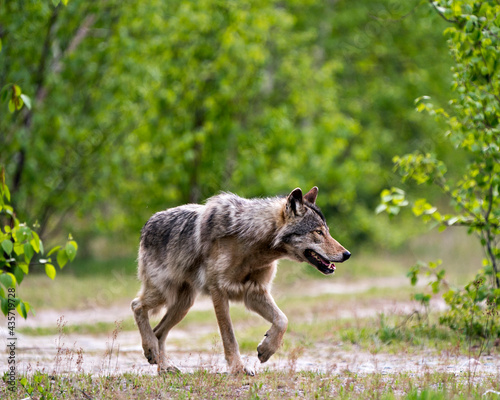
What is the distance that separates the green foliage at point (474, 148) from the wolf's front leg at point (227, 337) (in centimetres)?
280

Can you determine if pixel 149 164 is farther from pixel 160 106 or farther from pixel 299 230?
pixel 299 230

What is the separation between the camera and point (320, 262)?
21.3 ft

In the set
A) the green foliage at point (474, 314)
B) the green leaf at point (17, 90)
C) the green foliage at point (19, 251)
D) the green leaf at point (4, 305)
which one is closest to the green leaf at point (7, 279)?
the green foliage at point (19, 251)

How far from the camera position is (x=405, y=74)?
26375mm

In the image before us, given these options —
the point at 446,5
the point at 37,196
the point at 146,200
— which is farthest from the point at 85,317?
the point at 446,5

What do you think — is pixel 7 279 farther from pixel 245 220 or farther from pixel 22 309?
pixel 245 220

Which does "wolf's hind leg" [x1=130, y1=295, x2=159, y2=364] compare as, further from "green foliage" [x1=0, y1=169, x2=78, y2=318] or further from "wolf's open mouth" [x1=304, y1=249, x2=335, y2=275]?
"green foliage" [x1=0, y1=169, x2=78, y2=318]

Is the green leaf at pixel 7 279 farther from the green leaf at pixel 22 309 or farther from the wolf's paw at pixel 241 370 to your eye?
the wolf's paw at pixel 241 370

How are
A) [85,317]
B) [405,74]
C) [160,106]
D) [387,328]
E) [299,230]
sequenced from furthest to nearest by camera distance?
[405,74] → [160,106] → [85,317] → [387,328] → [299,230]

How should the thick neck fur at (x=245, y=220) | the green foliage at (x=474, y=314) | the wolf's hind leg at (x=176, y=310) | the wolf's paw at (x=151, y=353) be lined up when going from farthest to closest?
the green foliage at (x=474, y=314) < the wolf's hind leg at (x=176, y=310) < the wolf's paw at (x=151, y=353) < the thick neck fur at (x=245, y=220)

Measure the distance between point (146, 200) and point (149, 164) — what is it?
3.76 feet

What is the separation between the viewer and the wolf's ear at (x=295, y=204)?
21.4 feet

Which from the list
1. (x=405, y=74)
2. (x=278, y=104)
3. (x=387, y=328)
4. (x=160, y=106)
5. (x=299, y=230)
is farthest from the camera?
(x=405, y=74)

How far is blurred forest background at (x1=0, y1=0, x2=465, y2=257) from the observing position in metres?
16.2
